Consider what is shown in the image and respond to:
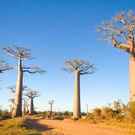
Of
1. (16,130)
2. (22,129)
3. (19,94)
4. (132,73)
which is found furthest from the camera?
(19,94)

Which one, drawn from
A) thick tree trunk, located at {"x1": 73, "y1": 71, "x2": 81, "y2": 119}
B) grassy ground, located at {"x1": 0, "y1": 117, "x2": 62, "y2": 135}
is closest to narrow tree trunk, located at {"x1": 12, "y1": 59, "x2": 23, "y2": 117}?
thick tree trunk, located at {"x1": 73, "y1": 71, "x2": 81, "y2": 119}

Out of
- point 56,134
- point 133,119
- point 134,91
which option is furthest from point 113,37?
point 56,134

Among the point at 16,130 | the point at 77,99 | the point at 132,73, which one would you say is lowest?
the point at 16,130

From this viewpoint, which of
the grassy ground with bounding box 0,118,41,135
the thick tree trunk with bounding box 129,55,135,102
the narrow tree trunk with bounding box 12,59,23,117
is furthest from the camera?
the narrow tree trunk with bounding box 12,59,23,117

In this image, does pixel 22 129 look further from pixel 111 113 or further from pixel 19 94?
pixel 19 94

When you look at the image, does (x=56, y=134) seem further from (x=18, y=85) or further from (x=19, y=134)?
(x=18, y=85)

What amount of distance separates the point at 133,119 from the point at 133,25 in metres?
5.05

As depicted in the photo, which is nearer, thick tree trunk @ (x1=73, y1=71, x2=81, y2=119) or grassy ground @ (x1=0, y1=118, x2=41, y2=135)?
grassy ground @ (x1=0, y1=118, x2=41, y2=135)

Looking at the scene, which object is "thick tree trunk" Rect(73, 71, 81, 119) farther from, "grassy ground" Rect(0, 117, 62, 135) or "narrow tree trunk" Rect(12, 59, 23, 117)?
"grassy ground" Rect(0, 117, 62, 135)

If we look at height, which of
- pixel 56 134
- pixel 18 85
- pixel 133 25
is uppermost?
pixel 133 25

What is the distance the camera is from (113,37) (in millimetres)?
21531

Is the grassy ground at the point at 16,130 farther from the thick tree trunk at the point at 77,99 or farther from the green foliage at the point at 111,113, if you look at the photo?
the thick tree trunk at the point at 77,99

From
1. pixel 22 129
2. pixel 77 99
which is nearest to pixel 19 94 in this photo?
pixel 77 99

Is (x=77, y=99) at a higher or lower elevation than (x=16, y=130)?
higher
